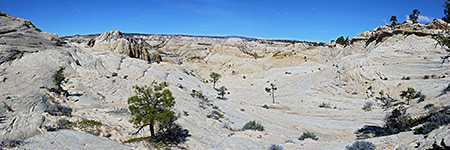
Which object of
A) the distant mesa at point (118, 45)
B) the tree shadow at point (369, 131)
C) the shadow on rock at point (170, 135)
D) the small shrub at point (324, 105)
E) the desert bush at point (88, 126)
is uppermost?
the distant mesa at point (118, 45)

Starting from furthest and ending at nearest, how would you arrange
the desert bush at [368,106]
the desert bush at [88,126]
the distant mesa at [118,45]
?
the distant mesa at [118,45]
the desert bush at [368,106]
the desert bush at [88,126]

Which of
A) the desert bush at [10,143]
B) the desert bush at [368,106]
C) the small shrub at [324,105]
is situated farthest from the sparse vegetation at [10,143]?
the desert bush at [368,106]

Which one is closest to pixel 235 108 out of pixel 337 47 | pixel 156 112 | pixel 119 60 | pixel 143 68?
pixel 156 112

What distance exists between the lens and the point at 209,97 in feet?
127

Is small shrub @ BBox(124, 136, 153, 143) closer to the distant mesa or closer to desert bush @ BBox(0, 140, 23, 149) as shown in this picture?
desert bush @ BBox(0, 140, 23, 149)

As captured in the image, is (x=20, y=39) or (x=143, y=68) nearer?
(x=20, y=39)

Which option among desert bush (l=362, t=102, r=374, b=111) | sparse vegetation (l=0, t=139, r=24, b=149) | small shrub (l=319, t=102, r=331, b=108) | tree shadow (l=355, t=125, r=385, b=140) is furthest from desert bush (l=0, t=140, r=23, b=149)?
desert bush (l=362, t=102, r=374, b=111)

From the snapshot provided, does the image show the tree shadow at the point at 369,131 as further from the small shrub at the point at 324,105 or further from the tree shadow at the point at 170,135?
the tree shadow at the point at 170,135

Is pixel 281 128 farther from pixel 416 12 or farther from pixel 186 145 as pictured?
pixel 416 12

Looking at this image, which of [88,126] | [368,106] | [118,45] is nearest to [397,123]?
[368,106]

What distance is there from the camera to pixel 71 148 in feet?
38.1

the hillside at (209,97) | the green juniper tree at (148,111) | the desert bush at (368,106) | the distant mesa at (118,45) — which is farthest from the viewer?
the distant mesa at (118,45)

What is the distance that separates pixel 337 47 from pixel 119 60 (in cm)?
7228

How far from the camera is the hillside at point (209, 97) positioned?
13.9 m
